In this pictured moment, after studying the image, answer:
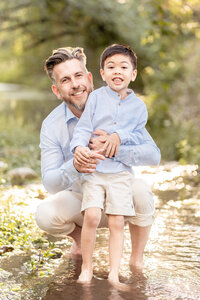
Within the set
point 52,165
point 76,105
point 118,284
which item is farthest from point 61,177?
point 118,284

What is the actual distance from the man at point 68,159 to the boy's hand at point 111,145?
0.29ft

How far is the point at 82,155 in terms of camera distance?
3.26 m

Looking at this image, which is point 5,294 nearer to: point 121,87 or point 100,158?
point 100,158

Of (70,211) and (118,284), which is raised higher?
(70,211)

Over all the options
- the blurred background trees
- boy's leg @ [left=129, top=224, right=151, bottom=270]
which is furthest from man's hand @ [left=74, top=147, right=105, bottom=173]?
the blurred background trees

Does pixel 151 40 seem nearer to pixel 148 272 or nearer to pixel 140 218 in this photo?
pixel 140 218

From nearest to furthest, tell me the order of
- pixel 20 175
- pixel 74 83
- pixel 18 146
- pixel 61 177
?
1. pixel 61 177
2. pixel 74 83
3. pixel 20 175
4. pixel 18 146

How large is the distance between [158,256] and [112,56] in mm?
1537

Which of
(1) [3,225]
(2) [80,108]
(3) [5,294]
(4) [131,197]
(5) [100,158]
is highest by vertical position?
(2) [80,108]

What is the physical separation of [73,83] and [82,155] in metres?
0.62

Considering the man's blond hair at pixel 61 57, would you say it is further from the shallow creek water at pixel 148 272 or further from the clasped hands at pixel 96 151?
the shallow creek water at pixel 148 272

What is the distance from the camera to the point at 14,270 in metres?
3.56

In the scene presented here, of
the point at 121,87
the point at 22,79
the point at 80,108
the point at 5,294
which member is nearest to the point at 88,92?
the point at 80,108

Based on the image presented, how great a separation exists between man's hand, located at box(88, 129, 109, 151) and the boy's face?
0.30 meters
